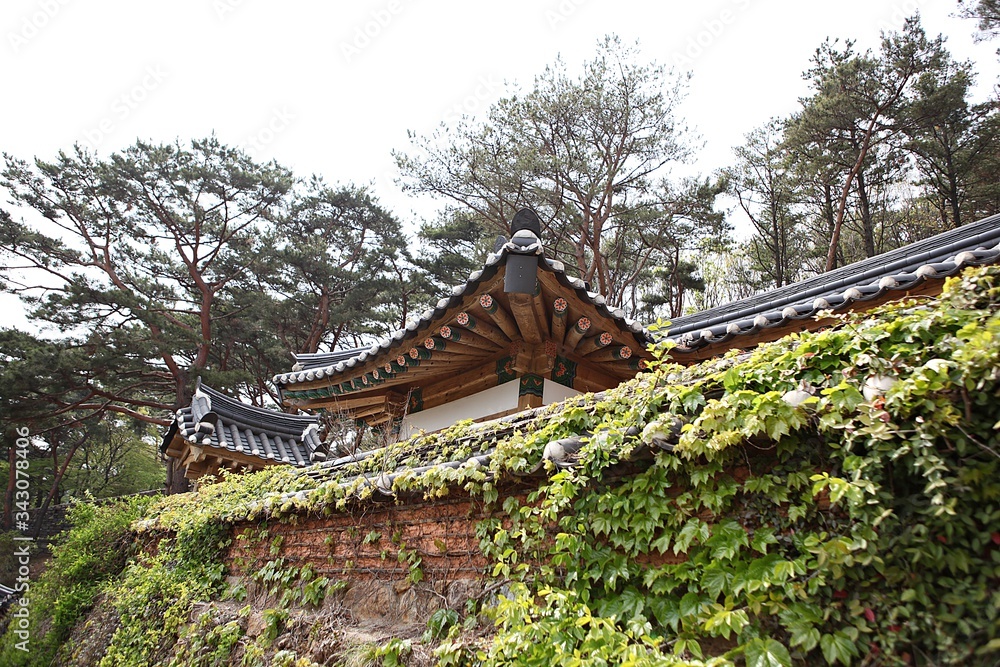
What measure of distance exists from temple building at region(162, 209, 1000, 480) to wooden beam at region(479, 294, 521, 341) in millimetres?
14

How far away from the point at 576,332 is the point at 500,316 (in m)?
0.85

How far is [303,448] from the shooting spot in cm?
1398

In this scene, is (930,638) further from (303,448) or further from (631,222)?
(631,222)

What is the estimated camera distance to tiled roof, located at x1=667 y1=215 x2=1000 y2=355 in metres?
4.89

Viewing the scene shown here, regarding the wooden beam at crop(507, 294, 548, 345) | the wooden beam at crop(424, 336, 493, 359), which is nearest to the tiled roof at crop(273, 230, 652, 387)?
the wooden beam at crop(424, 336, 493, 359)

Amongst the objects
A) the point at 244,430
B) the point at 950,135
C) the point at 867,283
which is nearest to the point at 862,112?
the point at 950,135

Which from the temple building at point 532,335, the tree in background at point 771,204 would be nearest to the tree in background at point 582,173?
the tree in background at point 771,204

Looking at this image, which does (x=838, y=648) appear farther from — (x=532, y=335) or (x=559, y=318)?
(x=532, y=335)

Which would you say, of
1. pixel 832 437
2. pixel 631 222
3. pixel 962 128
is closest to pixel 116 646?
pixel 832 437

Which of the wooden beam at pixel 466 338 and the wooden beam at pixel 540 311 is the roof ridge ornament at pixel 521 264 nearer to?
the wooden beam at pixel 540 311

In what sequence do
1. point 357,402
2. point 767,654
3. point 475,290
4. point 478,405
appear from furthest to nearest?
point 357,402, point 478,405, point 475,290, point 767,654

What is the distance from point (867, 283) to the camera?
6.09 metres

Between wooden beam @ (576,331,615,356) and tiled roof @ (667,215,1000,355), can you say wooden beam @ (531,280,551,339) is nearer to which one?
wooden beam @ (576,331,615,356)

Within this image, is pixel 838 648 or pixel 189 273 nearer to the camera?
pixel 838 648
